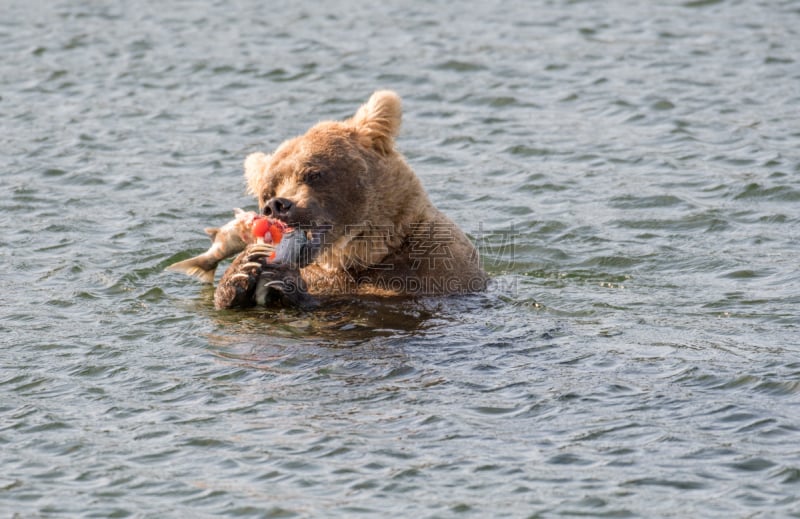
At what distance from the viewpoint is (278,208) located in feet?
23.9

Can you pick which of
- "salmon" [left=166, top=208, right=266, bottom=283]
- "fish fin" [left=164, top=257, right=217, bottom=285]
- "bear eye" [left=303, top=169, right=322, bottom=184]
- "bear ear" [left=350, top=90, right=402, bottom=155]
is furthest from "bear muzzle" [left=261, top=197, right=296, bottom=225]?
"fish fin" [left=164, top=257, right=217, bottom=285]

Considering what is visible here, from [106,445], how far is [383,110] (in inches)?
110

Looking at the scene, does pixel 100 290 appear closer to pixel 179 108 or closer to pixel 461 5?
pixel 179 108

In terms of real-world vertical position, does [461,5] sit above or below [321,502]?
above

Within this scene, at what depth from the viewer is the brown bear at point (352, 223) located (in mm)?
7504

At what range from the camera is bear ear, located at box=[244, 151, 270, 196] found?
7742mm

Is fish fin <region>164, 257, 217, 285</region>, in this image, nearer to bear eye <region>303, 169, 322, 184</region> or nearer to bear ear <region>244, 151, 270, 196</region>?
bear ear <region>244, 151, 270, 196</region>

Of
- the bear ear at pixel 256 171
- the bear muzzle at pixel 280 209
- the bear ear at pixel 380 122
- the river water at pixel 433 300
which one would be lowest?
the river water at pixel 433 300

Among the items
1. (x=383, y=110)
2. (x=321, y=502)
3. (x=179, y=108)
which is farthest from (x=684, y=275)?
(x=179, y=108)

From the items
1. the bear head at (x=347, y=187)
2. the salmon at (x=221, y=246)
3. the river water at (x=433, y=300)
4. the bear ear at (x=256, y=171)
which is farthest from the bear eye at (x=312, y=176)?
the river water at (x=433, y=300)

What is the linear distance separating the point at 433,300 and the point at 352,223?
0.79 meters

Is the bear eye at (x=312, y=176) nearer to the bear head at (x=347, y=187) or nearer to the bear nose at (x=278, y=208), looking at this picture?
the bear head at (x=347, y=187)

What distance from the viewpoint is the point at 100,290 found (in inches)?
348

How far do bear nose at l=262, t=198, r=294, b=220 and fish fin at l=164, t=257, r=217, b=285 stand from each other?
53.2 inches
